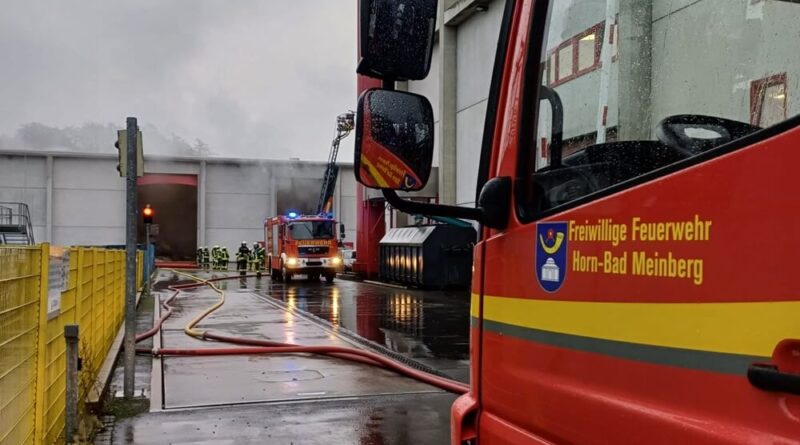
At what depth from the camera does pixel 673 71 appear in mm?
1882

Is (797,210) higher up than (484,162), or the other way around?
(484,162)

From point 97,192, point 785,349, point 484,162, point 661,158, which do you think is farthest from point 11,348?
point 97,192

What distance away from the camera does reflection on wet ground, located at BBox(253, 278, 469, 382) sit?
9445 millimetres

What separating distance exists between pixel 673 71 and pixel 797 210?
70 centimetres

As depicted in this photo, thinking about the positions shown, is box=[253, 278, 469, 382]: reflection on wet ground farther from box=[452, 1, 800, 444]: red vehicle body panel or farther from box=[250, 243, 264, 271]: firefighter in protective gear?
box=[250, 243, 264, 271]: firefighter in protective gear

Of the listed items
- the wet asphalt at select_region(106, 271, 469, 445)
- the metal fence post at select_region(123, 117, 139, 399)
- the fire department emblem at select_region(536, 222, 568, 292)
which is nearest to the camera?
the fire department emblem at select_region(536, 222, 568, 292)

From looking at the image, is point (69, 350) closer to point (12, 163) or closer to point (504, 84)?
point (504, 84)

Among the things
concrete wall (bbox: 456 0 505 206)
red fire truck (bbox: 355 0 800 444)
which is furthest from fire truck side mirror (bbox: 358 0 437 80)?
concrete wall (bbox: 456 0 505 206)

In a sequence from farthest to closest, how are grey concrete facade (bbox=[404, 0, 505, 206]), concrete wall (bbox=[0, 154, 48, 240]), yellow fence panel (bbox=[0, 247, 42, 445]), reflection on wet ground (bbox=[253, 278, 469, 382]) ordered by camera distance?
1. concrete wall (bbox=[0, 154, 48, 240])
2. grey concrete facade (bbox=[404, 0, 505, 206])
3. reflection on wet ground (bbox=[253, 278, 469, 382])
4. yellow fence panel (bbox=[0, 247, 42, 445])

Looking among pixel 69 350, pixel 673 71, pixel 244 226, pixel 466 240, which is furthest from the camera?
pixel 244 226

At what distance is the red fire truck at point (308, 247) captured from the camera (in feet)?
86.4

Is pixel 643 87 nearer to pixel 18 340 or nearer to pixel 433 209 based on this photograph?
pixel 433 209

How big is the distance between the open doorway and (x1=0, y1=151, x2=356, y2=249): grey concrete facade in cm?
221

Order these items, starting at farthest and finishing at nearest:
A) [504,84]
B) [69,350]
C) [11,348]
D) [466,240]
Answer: [466,240] < [69,350] < [11,348] < [504,84]
